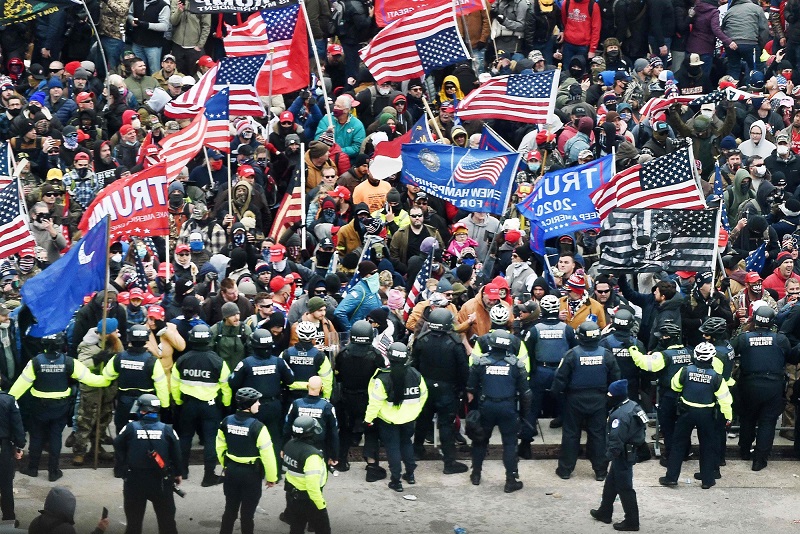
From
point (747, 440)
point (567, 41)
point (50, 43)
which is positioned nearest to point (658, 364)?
point (747, 440)

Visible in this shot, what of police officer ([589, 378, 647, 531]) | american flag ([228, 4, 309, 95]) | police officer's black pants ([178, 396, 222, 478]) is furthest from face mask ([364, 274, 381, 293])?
american flag ([228, 4, 309, 95])

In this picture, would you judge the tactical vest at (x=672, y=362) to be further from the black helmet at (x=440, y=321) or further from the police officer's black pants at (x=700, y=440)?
the black helmet at (x=440, y=321)

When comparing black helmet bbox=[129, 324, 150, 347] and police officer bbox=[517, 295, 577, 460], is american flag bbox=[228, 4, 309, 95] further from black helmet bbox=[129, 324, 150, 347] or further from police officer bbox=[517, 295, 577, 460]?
black helmet bbox=[129, 324, 150, 347]

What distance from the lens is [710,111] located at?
2770 cm

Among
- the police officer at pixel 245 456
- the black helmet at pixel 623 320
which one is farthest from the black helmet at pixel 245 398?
the black helmet at pixel 623 320

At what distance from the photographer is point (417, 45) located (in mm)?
27188

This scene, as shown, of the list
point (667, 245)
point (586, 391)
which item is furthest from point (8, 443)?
point (667, 245)

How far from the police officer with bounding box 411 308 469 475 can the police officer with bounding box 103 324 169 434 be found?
9.89 feet

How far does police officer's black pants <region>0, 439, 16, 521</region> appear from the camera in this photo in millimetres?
19719

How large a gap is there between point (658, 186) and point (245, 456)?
23.6 feet

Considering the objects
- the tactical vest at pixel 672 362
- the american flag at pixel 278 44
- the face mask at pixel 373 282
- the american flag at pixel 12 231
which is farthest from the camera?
the american flag at pixel 278 44

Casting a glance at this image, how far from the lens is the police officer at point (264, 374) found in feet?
67.3

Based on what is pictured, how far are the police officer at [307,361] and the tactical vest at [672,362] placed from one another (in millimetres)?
3934

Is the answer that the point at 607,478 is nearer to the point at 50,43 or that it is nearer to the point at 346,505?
the point at 346,505
